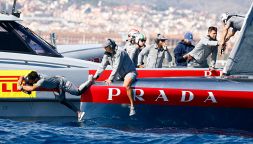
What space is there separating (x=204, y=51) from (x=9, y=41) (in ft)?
12.7

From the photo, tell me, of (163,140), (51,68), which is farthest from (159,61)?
(163,140)

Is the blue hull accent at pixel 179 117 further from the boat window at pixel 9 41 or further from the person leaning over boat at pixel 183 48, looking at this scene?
the person leaning over boat at pixel 183 48

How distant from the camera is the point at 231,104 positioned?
687 inches

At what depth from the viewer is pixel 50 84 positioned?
18.1 m

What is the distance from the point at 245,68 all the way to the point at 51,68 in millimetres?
3664

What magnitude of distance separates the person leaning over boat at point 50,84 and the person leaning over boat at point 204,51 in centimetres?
270

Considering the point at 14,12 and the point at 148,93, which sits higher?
the point at 14,12

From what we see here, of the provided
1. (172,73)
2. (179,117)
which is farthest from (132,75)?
(172,73)

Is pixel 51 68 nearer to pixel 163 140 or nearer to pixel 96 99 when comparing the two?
pixel 96 99

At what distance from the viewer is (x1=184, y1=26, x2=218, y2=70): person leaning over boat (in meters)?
19.4

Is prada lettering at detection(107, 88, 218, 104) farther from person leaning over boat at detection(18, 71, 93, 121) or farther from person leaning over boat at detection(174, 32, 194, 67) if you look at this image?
person leaning over boat at detection(174, 32, 194, 67)

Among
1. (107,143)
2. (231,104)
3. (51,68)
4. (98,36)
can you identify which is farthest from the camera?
(98,36)

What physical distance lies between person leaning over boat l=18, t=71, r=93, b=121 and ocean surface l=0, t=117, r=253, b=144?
60 cm

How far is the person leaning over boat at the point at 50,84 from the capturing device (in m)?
17.9
